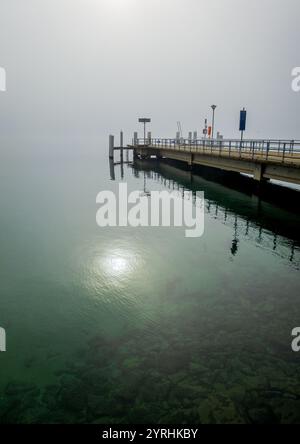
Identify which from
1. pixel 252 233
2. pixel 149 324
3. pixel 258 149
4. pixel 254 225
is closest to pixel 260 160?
pixel 254 225

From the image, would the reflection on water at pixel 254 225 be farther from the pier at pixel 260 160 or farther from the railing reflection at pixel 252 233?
the pier at pixel 260 160

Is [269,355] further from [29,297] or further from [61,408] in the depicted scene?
[29,297]

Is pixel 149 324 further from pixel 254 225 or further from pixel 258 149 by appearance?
pixel 258 149

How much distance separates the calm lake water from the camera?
19.5ft

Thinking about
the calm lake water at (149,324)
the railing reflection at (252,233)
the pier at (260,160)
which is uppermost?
the pier at (260,160)

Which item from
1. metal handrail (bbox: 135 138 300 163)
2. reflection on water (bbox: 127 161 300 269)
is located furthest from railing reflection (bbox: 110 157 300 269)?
metal handrail (bbox: 135 138 300 163)

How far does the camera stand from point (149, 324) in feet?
27.8

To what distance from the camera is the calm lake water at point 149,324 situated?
5.93m

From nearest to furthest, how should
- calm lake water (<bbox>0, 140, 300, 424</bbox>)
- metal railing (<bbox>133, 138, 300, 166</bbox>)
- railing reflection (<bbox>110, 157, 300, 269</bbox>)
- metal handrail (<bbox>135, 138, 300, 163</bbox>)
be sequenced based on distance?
1. calm lake water (<bbox>0, 140, 300, 424</bbox>)
2. railing reflection (<bbox>110, 157, 300, 269</bbox>)
3. metal railing (<bbox>133, 138, 300, 166</bbox>)
4. metal handrail (<bbox>135, 138, 300, 163</bbox>)

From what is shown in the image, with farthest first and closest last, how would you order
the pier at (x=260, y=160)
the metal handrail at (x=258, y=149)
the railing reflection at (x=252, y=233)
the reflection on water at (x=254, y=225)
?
the metal handrail at (x=258, y=149) → the pier at (x=260, y=160) → the reflection on water at (x=254, y=225) → the railing reflection at (x=252, y=233)

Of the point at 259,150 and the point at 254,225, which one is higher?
the point at 259,150

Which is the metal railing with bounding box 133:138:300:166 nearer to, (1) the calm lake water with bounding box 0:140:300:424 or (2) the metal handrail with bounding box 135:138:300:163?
(2) the metal handrail with bounding box 135:138:300:163

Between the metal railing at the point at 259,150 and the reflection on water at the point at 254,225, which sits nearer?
the reflection on water at the point at 254,225

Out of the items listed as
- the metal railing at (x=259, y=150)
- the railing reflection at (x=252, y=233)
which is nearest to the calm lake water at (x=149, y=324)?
the railing reflection at (x=252, y=233)
